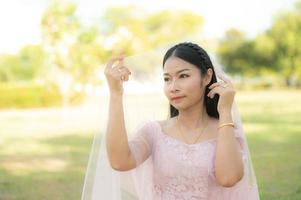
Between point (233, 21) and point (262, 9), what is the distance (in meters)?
4.38

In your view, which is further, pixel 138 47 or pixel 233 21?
pixel 233 21

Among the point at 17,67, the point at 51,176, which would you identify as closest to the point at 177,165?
the point at 51,176

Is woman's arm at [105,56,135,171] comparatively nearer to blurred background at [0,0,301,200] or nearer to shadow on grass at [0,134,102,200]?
blurred background at [0,0,301,200]

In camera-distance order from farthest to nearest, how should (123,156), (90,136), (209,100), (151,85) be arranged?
(90,136) < (151,85) < (209,100) < (123,156)

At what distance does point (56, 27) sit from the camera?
2119 cm

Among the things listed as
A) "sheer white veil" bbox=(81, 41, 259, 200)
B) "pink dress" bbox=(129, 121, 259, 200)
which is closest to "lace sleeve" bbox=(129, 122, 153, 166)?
"pink dress" bbox=(129, 121, 259, 200)

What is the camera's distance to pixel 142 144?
1.65 metres

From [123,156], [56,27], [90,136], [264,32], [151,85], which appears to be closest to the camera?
[123,156]

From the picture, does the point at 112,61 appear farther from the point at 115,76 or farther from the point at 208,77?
the point at 208,77

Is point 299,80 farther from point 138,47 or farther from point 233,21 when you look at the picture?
point 138,47

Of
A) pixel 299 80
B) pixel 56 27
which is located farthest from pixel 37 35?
pixel 299 80

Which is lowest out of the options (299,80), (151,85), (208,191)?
(208,191)

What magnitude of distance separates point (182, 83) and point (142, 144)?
24cm

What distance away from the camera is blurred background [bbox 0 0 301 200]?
4.64 meters
